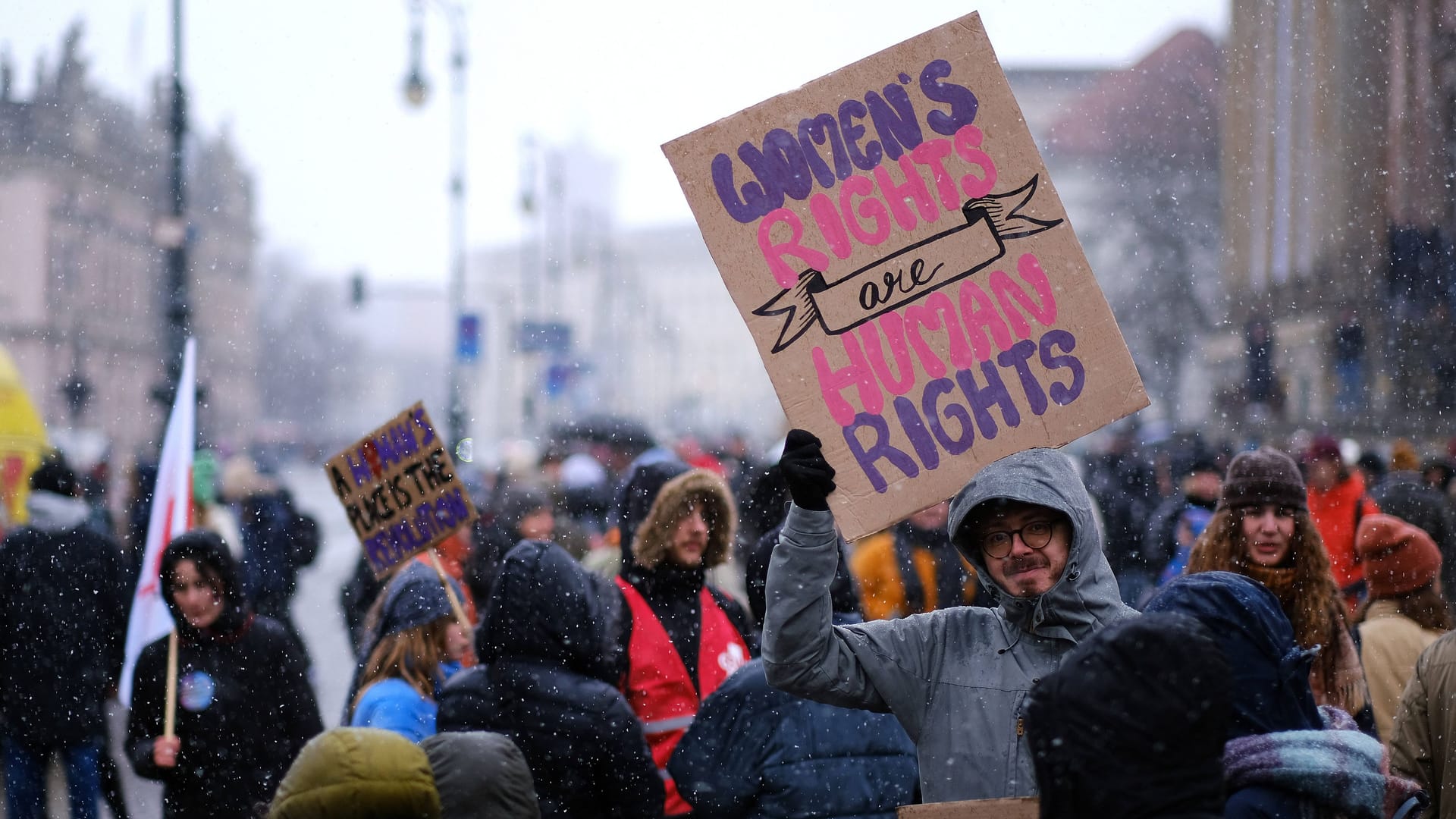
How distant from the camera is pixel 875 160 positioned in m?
3.05

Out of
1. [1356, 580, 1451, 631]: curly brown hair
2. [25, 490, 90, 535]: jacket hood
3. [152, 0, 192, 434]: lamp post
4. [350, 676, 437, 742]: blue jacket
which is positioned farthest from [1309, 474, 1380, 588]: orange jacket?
[152, 0, 192, 434]: lamp post

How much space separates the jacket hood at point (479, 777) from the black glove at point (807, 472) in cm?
75

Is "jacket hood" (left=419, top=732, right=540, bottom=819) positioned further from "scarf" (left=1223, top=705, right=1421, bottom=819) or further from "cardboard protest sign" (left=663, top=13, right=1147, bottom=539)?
"scarf" (left=1223, top=705, right=1421, bottom=819)

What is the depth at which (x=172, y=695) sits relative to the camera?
452 centimetres

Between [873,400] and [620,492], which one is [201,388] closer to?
[620,492]

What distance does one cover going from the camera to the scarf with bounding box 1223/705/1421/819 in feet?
7.51

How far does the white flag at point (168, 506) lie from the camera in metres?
5.20

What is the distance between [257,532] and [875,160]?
7.10 m

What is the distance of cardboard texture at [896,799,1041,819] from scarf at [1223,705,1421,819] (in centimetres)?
32

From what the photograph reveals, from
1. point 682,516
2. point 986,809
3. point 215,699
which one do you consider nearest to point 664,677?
point 682,516

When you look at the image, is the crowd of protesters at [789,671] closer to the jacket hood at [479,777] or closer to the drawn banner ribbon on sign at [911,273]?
the jacket hood at [479,777]

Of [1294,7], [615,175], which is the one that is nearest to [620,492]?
[1294,7]

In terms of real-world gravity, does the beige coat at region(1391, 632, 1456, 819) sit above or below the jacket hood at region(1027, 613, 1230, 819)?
below

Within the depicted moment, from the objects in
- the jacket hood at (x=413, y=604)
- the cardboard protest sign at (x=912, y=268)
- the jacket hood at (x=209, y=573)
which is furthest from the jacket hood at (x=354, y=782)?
the jacket hood at (x=209, y=573)
